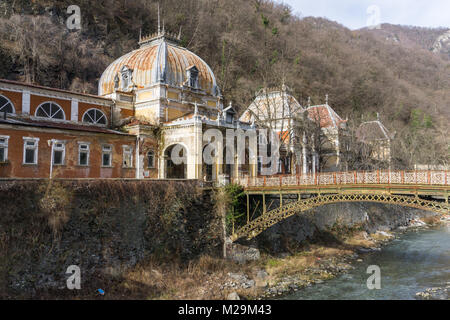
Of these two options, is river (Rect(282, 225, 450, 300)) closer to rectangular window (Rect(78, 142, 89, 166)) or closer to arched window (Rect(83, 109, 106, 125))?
rectangular window (Rect(78, 142, 89, 166))

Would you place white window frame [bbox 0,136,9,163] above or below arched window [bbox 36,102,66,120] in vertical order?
below

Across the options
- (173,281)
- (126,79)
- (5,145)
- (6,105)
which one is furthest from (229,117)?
(5,145)

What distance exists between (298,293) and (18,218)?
15.5 metres

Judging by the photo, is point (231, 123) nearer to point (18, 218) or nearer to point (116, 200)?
point (116, 200)

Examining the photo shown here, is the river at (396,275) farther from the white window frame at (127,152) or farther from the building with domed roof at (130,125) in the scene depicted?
the white window frame at (127,152)

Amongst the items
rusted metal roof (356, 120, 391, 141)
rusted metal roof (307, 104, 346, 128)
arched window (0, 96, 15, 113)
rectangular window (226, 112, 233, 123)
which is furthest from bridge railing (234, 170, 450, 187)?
rusted metal roof (356, 120, 391, 141)

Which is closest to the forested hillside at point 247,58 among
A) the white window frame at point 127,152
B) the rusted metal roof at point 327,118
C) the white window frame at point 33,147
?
the rusted metal roof at point 327,118

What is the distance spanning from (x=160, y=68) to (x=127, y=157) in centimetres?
912

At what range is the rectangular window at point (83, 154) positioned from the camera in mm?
25141

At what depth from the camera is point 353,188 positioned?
2009 centimetres

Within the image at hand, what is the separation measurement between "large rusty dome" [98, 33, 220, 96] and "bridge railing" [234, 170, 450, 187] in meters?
12.3

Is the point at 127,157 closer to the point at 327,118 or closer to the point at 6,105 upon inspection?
the point at 6,105

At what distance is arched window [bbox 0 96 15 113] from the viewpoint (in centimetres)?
2468
